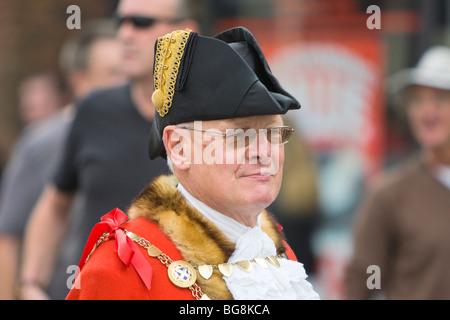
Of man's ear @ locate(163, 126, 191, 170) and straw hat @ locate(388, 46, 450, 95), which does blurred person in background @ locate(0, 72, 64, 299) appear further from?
man's ear @ locate(163, 126, 191, 170)

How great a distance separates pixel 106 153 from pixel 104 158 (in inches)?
1.0

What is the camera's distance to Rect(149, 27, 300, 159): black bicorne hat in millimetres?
2654

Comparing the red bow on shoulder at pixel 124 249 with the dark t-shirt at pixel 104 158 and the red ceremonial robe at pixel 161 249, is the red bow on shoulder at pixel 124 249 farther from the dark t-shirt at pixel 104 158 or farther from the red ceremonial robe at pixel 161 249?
the dark t-shirt at pixel 104 158

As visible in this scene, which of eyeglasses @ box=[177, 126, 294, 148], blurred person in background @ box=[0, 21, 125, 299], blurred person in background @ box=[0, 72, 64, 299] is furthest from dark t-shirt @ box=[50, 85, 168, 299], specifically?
eyeglasses @ box=[177, 126, 294, 148]

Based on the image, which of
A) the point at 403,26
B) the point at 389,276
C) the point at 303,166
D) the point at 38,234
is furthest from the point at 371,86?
the point at 38,234

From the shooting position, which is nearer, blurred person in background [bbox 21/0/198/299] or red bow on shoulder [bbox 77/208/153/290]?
red bow on shoulder [bbox 77/208/153/290]

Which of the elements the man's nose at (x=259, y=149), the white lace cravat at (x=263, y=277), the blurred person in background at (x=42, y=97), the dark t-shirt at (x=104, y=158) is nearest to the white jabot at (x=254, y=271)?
the white lace cravat at (x=263, y=277)

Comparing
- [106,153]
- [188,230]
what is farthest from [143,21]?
[188,230]

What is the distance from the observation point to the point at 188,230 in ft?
9.00

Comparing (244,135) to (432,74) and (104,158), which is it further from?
(432,74)

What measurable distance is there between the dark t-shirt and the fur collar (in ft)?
3.45

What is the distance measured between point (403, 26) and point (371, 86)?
1.87ft
